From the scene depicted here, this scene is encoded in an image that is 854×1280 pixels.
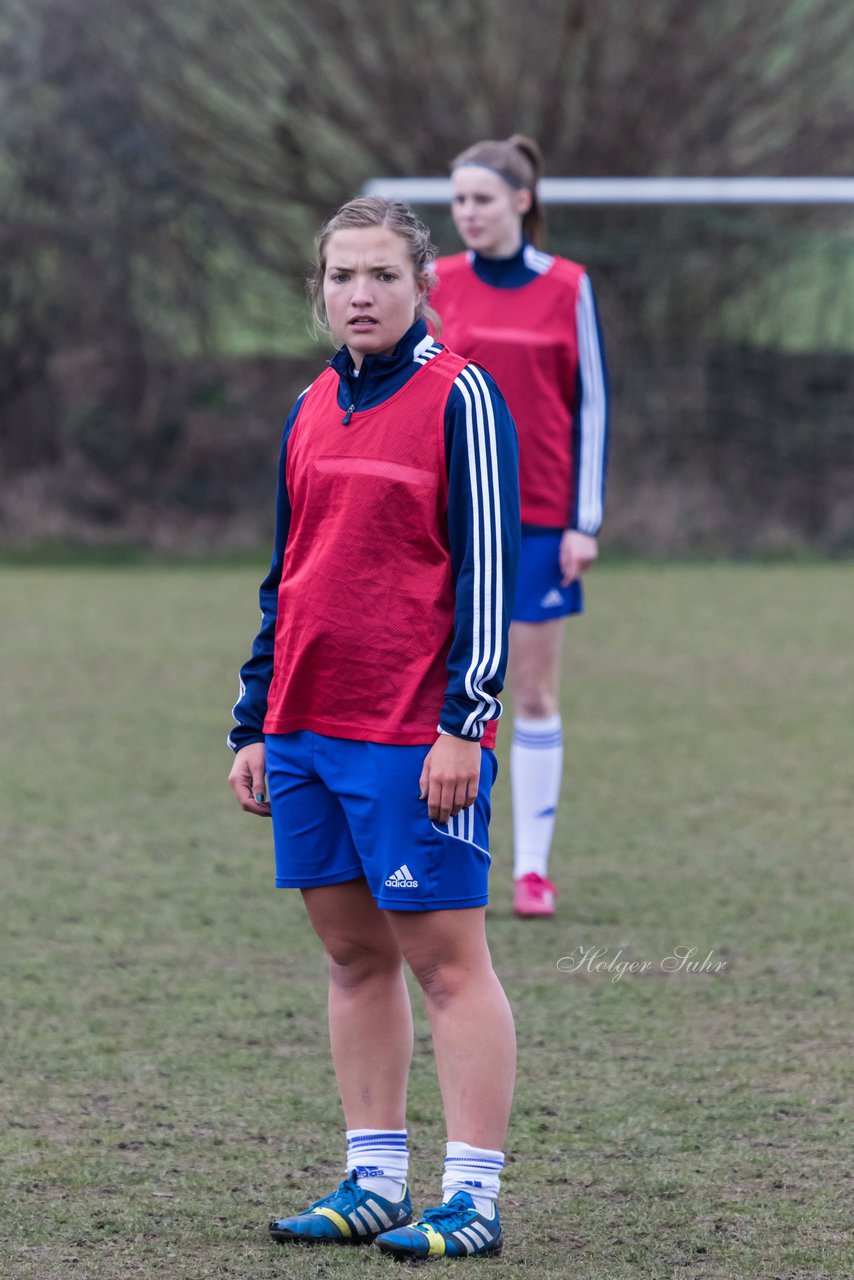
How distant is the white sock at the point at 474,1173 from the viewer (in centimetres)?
281

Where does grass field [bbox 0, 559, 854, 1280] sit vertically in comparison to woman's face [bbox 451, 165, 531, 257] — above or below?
below

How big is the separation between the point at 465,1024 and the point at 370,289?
45.2 inches

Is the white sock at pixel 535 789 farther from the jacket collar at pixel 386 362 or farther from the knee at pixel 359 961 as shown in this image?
the jacket collar at pixel 386 362

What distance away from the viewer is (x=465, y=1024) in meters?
2.81

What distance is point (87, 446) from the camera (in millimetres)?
15203

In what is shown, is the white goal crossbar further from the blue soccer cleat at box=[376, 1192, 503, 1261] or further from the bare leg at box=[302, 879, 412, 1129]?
the blue soccer cleat at box=[376, 1192, 503, 1261]

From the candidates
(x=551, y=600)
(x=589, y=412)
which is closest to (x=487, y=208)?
(x=589, y=412)

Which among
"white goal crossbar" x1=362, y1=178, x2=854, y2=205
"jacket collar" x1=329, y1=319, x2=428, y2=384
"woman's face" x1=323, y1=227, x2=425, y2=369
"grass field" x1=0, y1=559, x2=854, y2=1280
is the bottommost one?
"grass field" x1=0, y1=559, x2=854, y2=1280

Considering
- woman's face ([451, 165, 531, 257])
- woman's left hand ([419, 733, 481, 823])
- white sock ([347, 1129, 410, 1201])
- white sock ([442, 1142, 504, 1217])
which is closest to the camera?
woman's left hand ([419, 733, 481, 823])

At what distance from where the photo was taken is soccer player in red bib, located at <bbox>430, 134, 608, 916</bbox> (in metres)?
4.94

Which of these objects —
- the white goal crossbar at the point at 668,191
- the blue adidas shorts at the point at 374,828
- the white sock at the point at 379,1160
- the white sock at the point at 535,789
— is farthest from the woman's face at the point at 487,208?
the white goal crossbar at the point at 668,191

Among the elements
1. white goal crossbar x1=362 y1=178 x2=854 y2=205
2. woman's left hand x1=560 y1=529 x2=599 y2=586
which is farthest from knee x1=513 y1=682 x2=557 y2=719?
white goal crossbar x1=362 y1=178 x2=854 y2=205

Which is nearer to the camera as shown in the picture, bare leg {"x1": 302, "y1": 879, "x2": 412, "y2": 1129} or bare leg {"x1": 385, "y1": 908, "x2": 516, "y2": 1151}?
bare leg {"x1": 385, "y1": 908, "x2": 516, "y2": 1151}

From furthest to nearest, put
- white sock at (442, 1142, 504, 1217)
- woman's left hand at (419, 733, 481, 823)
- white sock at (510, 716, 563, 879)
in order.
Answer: white sock at (510, 716, 563, 879) < white sock at (442, 1142, 504, 1217) < woman's left hand at (419, 733, 481, 823)
